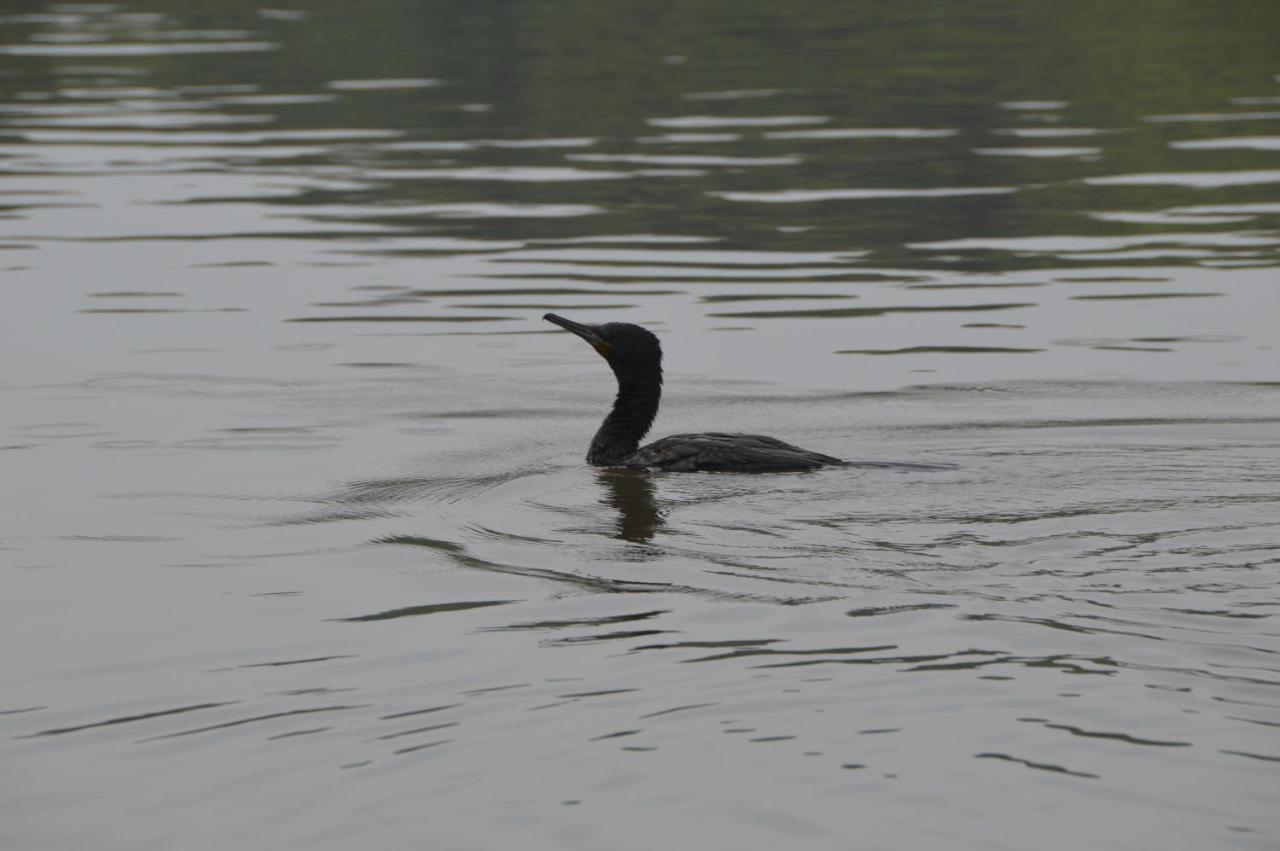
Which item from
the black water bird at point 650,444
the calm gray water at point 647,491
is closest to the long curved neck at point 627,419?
the black water bird at point 650,444

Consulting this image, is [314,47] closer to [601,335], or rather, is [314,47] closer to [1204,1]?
[1204,1]

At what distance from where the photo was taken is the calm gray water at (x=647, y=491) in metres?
7.03

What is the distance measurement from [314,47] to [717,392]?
3150 centimetres

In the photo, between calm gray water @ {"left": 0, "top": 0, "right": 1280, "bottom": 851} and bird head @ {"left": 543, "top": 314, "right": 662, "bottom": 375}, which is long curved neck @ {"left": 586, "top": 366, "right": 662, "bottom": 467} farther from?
calm gray water @ {"left": 0, "top": 0, "right": 1280, "bottom": 851}

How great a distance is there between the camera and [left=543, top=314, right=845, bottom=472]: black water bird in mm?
11672

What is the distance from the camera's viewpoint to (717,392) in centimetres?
1487

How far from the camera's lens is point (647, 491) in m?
11.5

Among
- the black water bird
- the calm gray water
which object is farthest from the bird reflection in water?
the black water bird

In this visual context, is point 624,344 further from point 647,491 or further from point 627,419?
point 647,491

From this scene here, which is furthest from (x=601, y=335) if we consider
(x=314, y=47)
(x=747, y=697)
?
(x=314, y=47)

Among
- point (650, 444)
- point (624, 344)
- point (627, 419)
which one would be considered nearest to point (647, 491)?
point (650, 444)

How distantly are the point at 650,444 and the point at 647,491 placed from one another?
2.93ft

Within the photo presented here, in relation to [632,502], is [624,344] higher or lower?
higher

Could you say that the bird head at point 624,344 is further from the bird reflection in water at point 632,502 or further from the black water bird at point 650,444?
the bird reflection in water at point 632,502
